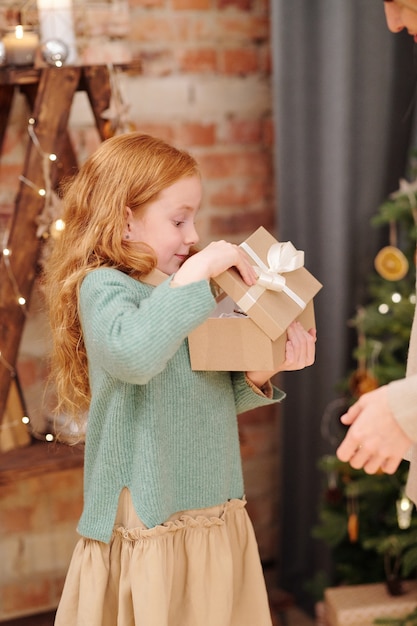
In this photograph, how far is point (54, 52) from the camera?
6.82ft

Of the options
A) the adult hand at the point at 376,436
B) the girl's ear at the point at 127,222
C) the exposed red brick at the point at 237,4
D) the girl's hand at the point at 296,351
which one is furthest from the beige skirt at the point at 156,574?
the exposed red brick at the point at 237,4

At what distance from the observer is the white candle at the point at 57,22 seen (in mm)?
2113

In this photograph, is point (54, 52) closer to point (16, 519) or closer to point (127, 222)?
point (127, 222)

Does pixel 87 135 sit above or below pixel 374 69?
below

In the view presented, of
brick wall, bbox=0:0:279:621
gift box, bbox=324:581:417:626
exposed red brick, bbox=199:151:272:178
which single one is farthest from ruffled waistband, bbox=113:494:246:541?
exposed red brick, bbox=199:151:272:178

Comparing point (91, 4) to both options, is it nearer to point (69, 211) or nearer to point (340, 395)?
point (69, 211)

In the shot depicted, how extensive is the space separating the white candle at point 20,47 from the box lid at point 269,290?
86 cm

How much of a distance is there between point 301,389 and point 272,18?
3.69ft

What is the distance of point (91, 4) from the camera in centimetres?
236

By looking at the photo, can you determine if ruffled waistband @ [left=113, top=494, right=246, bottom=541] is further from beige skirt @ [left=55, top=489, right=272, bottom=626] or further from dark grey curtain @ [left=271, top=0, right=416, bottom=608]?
dark grey curtain @ [left=271, top=0, right=416, bottom=608]

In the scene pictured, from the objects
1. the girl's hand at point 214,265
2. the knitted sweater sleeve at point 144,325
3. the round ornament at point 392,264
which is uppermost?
the girl's hand at point 214,265

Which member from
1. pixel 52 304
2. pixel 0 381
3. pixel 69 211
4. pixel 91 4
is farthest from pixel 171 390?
pixel 91 4

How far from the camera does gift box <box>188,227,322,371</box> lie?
4.96 feet

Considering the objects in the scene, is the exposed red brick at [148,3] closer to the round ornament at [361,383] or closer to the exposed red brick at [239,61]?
the exposed red brick at [239,61]
